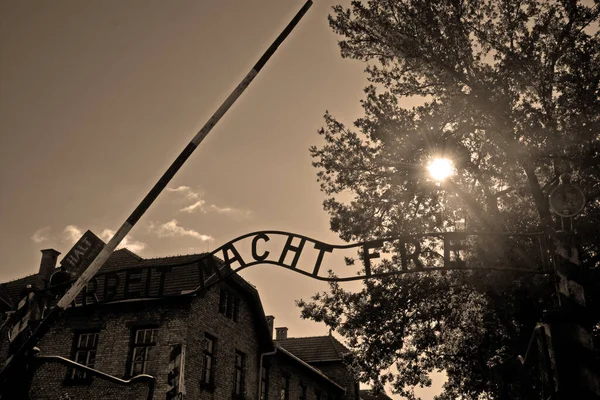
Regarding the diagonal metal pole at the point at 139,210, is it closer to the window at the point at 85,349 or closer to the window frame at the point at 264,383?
the window at the point at 85,349

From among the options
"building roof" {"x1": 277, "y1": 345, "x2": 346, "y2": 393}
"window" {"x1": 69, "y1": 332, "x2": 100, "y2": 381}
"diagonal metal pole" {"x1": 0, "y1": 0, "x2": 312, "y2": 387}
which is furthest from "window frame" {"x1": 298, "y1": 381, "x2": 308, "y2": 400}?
"diagonal metal pole" {"x1": 0, "y1": 0, "x2": 312, "y2": 387}

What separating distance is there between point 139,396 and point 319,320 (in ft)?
22.3

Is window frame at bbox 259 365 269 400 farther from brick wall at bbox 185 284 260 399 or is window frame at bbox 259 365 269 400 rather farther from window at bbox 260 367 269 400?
brick wall at bbox 185 284 260 399

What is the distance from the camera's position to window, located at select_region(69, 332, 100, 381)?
64.6 ft

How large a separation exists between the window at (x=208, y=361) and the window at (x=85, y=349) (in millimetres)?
4057

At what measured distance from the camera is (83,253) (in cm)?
725

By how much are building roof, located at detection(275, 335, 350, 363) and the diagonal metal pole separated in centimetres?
3104

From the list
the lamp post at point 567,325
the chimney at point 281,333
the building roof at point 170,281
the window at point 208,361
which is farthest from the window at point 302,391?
the lamp post at point 567,325

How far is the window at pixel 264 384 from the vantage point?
24663 millimetres

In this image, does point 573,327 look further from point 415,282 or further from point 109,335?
point 109,335

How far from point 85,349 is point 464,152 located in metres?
15.7

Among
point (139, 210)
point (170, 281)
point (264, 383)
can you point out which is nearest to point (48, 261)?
point (170, 281)

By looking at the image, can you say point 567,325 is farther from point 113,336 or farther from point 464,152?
point 113,336

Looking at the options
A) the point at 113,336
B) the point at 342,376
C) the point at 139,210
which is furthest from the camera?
the point at 342,376
